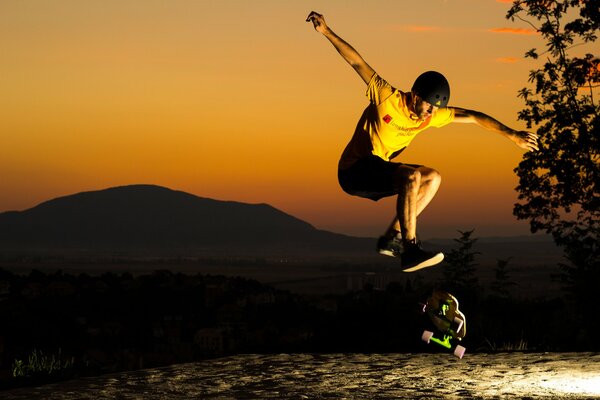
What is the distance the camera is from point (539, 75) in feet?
94.3

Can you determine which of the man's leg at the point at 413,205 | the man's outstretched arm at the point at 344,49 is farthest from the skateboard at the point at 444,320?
the man's outstretched arm at the point at 344,49

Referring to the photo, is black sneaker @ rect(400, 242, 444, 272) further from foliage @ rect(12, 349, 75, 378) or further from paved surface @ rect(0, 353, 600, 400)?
foliage @ rect(12, 349, 75, 378)

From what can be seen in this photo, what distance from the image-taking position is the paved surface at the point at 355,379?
1027cm

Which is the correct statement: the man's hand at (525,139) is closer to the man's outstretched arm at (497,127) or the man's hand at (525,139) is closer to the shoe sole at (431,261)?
the man's outstretched arm at (497,127)

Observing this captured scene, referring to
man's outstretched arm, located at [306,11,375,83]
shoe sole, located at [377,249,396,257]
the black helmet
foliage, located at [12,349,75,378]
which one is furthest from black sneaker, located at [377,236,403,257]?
foliage, located at [12,349,75,378]

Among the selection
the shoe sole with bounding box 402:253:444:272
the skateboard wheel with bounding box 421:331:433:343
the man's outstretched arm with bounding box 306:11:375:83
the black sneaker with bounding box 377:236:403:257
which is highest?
the man's outstretched arm with bounding box 306:11:375:83

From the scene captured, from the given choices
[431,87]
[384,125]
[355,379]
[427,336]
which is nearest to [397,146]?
[384,125]

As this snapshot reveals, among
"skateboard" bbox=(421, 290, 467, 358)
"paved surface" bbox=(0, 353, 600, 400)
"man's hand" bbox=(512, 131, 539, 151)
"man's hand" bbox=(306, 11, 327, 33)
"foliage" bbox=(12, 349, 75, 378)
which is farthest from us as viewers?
"foliage" bbox=(12, 349, 75, 378)

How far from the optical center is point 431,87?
9.96 metres

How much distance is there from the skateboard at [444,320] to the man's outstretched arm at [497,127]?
2048 millimetres

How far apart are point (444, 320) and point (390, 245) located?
1125 mm

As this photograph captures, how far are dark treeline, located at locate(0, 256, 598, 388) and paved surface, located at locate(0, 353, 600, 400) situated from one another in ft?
3.68

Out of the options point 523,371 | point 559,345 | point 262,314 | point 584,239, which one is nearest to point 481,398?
point 523,371

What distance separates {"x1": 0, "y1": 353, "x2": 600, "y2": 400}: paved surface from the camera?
404 inches
